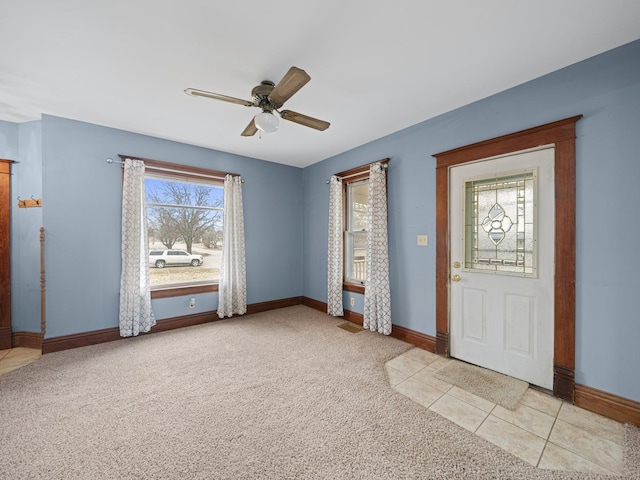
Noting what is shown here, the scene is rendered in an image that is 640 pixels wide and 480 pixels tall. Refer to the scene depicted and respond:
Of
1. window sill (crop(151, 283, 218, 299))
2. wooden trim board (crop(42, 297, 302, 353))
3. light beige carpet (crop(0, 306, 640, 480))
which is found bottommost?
light beige carpet (crop(0, 306, 640, 480))

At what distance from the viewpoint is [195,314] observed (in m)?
4.03

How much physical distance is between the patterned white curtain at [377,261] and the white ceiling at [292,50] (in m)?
0.91

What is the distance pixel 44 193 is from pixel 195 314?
233 centimetres

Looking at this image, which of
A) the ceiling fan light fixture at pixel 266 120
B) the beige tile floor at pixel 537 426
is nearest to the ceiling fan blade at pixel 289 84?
the ceiling fan light fixture at pixel 266 120

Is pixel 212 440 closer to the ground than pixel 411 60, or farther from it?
closer to the ground

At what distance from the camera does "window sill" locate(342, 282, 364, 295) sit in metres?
4.08

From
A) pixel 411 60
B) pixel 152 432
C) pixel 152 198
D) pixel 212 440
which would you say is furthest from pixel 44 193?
pixel 411 60

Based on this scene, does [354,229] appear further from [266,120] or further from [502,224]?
[266,120]

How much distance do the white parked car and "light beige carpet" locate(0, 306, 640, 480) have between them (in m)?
1.25

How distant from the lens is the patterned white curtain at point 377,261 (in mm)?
3482

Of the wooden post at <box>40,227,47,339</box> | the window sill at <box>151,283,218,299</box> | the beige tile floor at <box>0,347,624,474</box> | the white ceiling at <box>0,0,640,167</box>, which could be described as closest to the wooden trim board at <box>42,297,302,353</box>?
the wooden post at <box>40,227,47,339</box>

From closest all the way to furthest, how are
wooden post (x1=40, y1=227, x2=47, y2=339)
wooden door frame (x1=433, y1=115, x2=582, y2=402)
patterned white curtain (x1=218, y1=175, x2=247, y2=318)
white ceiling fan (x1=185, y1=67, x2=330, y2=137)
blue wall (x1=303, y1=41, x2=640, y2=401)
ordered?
blue wall (x1=303, y1=41, x2=640, y2=401), white ceiling fan (x1=185, y1=67, x2=330, y2=137), wooden door frame (x1=433, y1=115, x2=582, y2=402), wooden post (x1=40, y1=227, x2=47, y2=339), patterned white curtain (x1=218, y1=175, x2=247, y2=318)

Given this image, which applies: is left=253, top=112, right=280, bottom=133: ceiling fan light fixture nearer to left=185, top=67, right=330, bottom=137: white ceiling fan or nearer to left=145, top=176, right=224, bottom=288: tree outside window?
left=185, top=67, right=330, bottom=137: white ceiling fan

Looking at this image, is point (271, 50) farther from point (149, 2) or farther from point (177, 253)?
point (177, 253)
